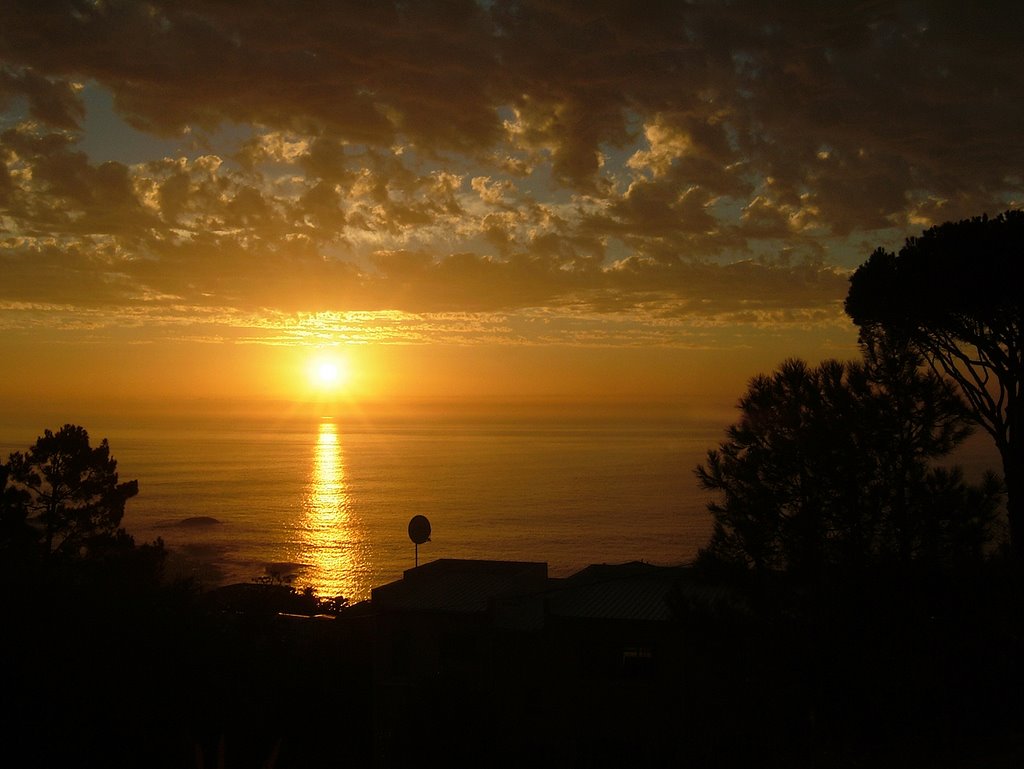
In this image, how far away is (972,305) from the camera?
15273mm

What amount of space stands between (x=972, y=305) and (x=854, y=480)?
20.5 feet

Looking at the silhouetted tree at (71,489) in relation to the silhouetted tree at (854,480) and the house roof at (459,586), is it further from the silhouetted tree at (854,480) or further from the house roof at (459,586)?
the silhouetted tree at (854,480)

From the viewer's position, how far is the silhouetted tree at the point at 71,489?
2922cm

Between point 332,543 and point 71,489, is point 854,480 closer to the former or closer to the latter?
point 71,489

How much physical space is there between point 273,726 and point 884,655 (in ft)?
50.5

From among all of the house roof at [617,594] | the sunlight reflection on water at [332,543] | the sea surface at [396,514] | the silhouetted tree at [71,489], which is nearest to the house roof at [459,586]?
the house roof at [617,594]

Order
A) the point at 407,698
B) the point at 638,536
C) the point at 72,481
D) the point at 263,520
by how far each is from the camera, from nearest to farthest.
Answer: the point at 407,698, the point at 72,481, the point at 638,536, the point at 263,520

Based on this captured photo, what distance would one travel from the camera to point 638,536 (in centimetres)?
7081

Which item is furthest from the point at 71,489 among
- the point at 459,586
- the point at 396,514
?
the point at 396,514

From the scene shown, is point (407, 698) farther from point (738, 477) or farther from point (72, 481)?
point (72, 481)

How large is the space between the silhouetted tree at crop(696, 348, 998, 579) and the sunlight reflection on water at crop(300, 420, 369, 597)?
4394 centimetres

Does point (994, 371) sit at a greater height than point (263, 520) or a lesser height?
greater

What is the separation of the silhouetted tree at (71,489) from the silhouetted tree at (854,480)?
25.1m

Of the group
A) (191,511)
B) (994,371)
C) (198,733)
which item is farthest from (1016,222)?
(191,511)
